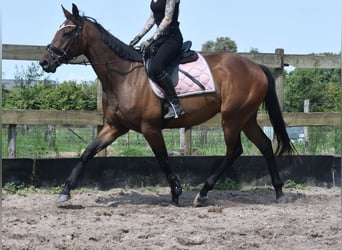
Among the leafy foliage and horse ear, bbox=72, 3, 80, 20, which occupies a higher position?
horse ear, bbox=72, 3, 80, 20

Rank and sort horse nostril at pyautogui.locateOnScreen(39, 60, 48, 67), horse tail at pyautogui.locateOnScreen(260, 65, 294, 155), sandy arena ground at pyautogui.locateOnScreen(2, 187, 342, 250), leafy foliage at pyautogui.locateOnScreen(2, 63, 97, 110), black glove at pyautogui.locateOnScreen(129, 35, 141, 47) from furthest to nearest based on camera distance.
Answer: leafy foliage at pyautogui.locateOnScreen(2, 63, 97, 110)
horse tail at pyautogui.locateOnScreen(260, 65, 294, 155)
black glove at pyautogui.locateOnScreen(129, 35, 141, 47)
horse nostril at pyautogui.locateOnScreen(39, 60, 48, 67)
sandy arena ground at pyautogui.locateOnScreen(2, 187, 342, 250)

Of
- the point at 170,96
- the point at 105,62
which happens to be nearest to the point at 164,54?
the point at 170,96

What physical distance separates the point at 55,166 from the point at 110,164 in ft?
2.43

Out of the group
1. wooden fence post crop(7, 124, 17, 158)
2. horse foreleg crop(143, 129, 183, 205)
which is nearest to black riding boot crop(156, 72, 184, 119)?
horse foreleg crop(143, 129, 183, 205)

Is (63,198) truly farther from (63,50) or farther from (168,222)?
(63,50)

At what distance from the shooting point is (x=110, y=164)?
745cm

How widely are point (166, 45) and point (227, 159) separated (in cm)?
166

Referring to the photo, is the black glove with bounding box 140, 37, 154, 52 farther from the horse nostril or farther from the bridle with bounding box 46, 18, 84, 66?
the horse nostril

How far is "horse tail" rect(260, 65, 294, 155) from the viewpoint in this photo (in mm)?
7027

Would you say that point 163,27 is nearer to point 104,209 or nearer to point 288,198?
point 104,209

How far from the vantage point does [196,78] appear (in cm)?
651

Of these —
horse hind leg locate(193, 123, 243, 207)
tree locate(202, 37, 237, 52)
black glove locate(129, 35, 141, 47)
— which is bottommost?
horse hind leg locate(193, 123, 243, 207)

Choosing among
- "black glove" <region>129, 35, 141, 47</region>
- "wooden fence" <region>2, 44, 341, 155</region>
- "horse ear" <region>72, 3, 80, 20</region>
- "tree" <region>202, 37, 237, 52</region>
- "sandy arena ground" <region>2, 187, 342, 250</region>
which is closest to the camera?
"sandy arena ground" <region>2, 187, 342, 250</region>

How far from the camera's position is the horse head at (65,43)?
20.4ft
